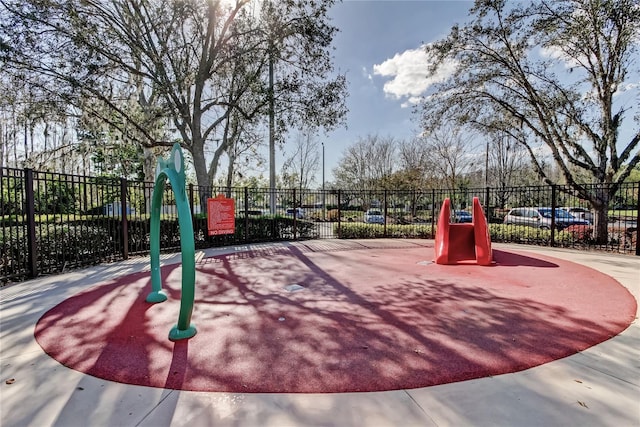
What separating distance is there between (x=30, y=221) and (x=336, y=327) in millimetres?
6322

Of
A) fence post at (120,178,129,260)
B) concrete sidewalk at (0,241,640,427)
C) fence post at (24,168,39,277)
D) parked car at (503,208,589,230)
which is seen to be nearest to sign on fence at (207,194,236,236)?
fence post at (120,178,129,260)

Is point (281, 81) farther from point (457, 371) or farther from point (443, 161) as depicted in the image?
point (443, 161)

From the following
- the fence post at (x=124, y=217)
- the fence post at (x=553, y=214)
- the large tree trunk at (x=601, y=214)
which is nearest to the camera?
the fence post at (x=124, y=217)

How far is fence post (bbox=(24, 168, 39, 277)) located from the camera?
595 centimetres

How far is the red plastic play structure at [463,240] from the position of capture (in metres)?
7.57

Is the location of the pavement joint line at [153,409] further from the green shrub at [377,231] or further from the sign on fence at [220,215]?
the green shrub at [377,231]

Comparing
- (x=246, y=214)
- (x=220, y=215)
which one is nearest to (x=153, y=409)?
(x=220, y=215)

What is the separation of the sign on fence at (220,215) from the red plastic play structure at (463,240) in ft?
21.6

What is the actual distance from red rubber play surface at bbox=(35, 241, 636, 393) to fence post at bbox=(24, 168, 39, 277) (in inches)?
65.3

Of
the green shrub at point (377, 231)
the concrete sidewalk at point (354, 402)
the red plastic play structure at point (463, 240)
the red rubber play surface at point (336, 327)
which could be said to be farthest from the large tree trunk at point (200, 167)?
the concrete sidewalk at point (354, 402)

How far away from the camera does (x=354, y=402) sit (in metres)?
2.34

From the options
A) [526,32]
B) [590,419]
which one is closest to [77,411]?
[590,419]

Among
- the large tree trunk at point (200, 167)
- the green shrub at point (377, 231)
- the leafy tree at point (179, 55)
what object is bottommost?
the green shrub at point (377, 231)

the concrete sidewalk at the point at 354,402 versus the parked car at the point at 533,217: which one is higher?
the parked car at the point at 533,217
